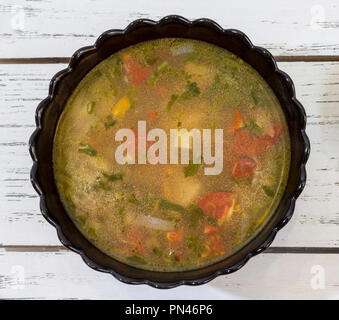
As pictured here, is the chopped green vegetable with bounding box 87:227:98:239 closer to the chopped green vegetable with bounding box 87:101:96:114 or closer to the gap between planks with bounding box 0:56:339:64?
the chopped green vegetable with bounding box 87:101:96:114

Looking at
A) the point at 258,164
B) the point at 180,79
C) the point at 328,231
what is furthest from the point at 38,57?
the point at 328,231

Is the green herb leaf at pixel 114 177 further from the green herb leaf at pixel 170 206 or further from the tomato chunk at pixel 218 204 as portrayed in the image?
the tomato chunk at pixel 218 204

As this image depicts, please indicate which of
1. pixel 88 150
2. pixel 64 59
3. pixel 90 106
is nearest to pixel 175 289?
pixel 88 150

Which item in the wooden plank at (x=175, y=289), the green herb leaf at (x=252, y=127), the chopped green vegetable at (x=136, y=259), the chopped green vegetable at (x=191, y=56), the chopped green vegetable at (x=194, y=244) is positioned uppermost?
the chopped green vegetable at (x=191, y=56)

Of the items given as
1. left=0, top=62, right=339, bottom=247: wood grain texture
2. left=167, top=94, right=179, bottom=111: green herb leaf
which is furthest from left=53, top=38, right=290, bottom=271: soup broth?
left=0, top=62, right=339, bottom=247: wood grain texture

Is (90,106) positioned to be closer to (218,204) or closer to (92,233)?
(92,233)

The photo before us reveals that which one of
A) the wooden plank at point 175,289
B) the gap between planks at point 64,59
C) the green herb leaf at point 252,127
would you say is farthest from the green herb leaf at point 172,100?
the wooden plank at point 175,289
